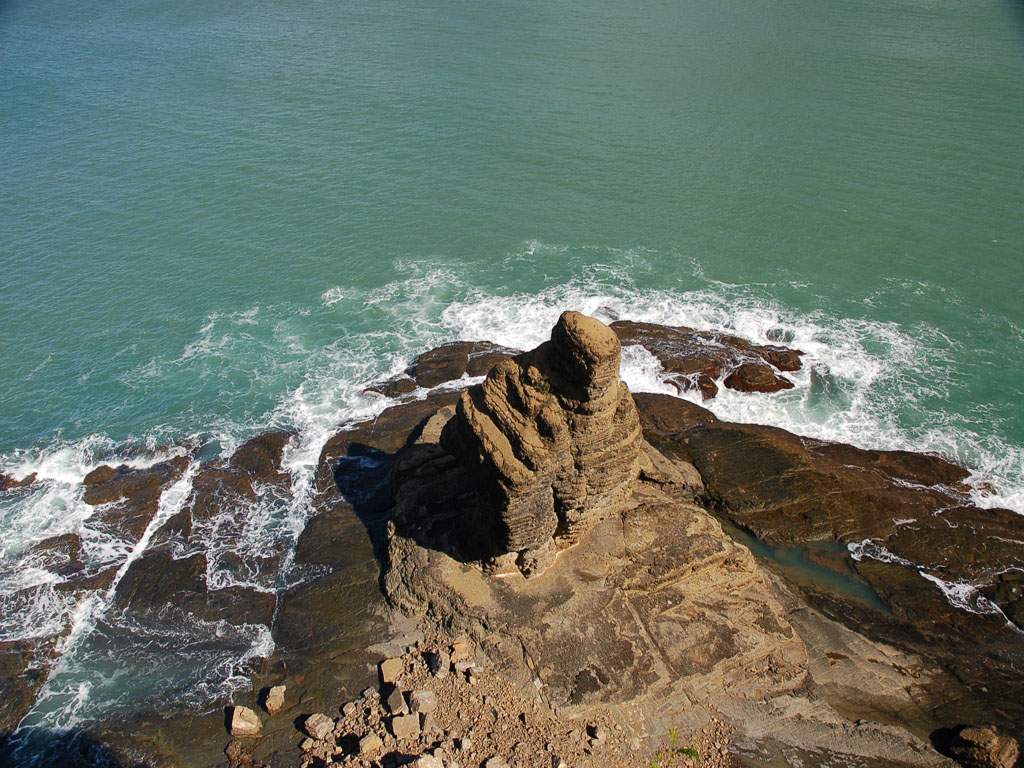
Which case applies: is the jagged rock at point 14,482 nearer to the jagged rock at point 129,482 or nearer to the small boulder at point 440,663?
the jagged rock at point 129,482

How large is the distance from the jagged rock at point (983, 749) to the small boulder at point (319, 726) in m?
17.0

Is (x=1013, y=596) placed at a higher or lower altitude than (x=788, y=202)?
lower

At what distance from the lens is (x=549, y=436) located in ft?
62.9

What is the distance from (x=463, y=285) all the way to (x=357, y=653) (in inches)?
981

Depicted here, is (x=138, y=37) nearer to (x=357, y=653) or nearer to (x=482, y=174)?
(x=482, y=174)

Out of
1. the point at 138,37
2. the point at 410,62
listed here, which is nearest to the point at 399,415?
the point at 410,62

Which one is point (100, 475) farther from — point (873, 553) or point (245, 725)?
point (873, 553)

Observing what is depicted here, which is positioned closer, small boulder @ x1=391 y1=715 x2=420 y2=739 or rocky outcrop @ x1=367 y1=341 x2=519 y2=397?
small boulder @ x1=391 y1=715 x2=420 y2=739

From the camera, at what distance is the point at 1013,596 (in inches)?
907

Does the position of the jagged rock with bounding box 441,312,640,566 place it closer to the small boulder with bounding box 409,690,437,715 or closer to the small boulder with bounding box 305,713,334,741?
the small boulder with bounding box 409,690,437,715

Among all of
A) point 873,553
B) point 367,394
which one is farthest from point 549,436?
point 367,394

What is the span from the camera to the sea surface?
99.7ft

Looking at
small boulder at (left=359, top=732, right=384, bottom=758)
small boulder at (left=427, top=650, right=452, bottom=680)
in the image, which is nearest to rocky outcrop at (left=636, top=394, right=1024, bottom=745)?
small boulder at (left=427, top=650, right=452, bottom=680)

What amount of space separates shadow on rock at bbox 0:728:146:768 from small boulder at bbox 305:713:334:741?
475 centimetres
